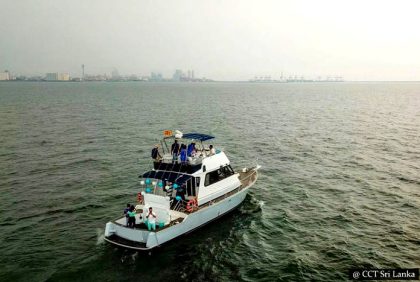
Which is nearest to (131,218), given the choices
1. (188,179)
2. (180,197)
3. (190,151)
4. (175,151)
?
(180,197)

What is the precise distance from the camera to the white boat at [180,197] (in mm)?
18125

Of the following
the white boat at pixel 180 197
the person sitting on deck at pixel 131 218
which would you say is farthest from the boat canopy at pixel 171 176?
the person sitting on deck at pixel 131 218

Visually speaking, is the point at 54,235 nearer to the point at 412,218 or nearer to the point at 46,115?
the point at 412,218

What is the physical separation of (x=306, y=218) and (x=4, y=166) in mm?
28142

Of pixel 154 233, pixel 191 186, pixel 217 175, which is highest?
pixel 217 175

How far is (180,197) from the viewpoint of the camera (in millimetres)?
19859

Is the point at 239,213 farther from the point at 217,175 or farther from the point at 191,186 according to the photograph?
the point at 191,186

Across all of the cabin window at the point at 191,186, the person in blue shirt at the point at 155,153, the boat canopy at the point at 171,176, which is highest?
the person in blue shirt at the point at 155,153

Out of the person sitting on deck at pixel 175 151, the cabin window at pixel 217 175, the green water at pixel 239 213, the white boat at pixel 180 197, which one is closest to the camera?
the green water at pixel 239 213

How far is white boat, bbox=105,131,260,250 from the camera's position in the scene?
59.5 ft

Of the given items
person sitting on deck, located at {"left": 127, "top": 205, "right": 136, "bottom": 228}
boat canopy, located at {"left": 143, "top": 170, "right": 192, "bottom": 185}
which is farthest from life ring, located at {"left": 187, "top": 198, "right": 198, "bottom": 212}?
person sitting on deck, located at {"left": 127, "top": 205, "right": 136, "bottom": 228}

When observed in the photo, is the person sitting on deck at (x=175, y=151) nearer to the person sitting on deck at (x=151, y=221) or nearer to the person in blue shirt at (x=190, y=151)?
the person in blue shirt at (x=190, y=151)

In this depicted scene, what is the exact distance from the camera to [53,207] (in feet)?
78.3

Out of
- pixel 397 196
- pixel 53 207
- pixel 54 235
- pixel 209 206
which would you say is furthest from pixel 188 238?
pixel 397 196
